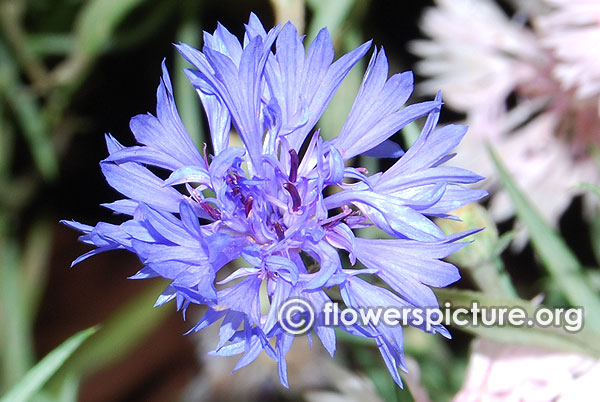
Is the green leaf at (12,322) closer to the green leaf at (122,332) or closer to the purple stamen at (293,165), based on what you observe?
the green leaf at (122,332)

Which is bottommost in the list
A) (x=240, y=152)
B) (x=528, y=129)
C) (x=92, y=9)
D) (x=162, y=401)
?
(x=162, y=401)

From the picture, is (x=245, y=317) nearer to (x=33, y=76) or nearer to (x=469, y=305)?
(x=469, y=305)

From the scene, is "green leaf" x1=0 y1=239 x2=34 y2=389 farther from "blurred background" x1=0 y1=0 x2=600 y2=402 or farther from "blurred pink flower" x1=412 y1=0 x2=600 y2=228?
"blurred pink flower" x1=412 y1=0 x2=600 y2=228

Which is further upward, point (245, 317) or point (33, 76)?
point (33, 76)

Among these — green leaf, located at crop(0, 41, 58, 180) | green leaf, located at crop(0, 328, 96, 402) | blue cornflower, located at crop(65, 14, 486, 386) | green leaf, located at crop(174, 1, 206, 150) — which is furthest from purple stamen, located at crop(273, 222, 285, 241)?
green leaf, located at crop(0, 41, 58, 180)

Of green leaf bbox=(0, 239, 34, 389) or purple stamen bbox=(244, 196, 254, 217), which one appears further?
green leaf bbox=(0, 239, 34, 389)

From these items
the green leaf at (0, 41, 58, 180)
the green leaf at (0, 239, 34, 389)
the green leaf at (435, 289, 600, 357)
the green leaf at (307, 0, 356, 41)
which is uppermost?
the green leaf at (0, 41, 58, 180)

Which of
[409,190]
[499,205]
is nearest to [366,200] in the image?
[409,190]
